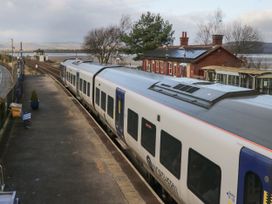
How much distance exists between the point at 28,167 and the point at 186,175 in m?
6.63

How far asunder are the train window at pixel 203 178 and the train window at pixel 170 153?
1.99ft

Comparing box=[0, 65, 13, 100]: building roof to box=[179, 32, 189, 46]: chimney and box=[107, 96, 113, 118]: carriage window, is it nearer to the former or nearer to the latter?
box=[107, 96, 113, 118]: carriage window

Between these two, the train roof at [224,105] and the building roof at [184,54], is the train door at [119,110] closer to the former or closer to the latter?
the train roof at [224,105]

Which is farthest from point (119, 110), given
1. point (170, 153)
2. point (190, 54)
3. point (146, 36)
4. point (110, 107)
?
point (146, 36)

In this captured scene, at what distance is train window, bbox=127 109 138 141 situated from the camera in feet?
36.8

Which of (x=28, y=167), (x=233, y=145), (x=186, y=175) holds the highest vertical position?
(x=233, y=145)

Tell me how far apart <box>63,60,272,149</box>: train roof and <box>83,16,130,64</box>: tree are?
73.9 m

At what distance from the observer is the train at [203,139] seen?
5430 millimetres

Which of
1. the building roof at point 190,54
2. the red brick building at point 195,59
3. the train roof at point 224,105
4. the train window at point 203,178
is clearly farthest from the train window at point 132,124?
the building roof at point 190,54

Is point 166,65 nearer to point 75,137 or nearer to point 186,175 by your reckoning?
point 75,137

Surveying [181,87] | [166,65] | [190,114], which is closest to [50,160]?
[181,87]

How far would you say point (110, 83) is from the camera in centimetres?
1586

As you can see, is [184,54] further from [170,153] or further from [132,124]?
[170,153]

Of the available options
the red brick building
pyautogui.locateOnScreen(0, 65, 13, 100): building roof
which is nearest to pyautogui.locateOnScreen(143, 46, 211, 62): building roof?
the red brick building
